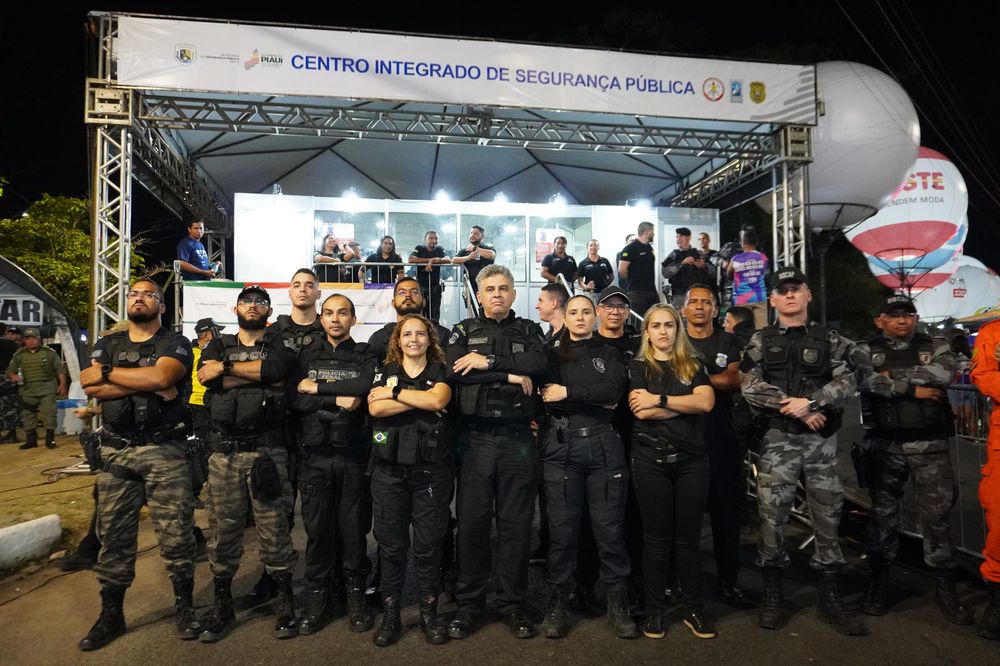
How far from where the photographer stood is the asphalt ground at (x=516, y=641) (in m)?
3.10

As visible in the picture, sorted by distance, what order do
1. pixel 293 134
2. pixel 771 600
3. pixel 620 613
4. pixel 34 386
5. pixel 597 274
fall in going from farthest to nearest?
pixel 34 386, pixel 597 274, pixel 293 134, pixel 771 600, pixel 620 613

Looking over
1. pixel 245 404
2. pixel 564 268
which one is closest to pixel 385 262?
pixel 564 268

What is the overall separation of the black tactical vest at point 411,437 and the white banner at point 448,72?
5.33 metres

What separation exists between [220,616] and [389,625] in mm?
1043

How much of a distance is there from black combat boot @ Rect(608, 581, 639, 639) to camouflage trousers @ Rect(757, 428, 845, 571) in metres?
0.90

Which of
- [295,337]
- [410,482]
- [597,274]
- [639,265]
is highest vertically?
[639,265]

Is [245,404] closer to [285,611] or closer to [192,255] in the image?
[285,611]

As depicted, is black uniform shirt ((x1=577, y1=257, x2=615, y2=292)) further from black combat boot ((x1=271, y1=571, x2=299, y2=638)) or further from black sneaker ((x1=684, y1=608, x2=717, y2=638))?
black combat boot ((x1=271, y1=571, x2=299, y2=638))

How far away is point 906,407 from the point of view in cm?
367

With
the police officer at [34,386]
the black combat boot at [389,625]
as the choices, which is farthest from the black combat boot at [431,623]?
the police officer at [34,386]

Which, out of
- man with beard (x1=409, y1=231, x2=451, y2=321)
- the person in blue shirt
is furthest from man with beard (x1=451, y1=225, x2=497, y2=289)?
the person in blue shirt

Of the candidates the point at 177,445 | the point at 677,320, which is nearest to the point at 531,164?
the point at 677,320

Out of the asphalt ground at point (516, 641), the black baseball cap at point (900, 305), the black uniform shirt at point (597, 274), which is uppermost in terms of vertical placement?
the black uniform shirt at point (597, 274)

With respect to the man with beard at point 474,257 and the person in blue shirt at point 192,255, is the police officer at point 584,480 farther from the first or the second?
the person in blue shirt at point 192,255
